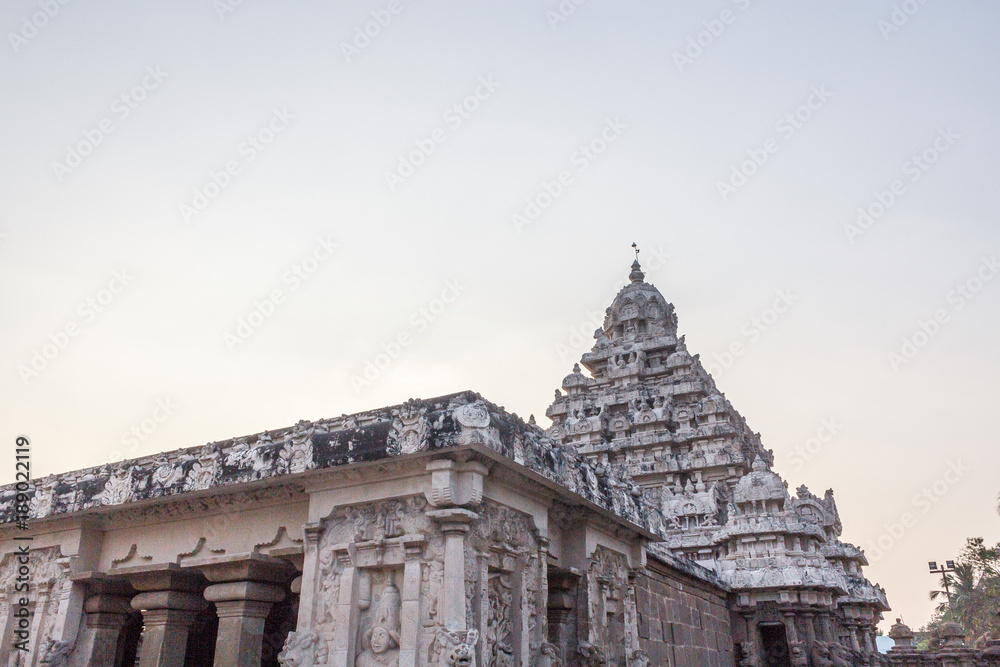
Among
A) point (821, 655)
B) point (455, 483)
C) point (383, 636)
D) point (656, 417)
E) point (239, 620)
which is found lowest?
point (383, 636)

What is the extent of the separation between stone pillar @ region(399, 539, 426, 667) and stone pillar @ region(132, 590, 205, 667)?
3.12m

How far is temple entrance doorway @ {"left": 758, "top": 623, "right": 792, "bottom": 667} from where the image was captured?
14539 mm

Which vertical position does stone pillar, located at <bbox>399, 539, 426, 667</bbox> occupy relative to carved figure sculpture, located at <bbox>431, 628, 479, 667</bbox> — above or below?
above

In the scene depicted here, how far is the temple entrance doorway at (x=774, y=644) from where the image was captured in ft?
47.7

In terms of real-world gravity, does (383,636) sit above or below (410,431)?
below

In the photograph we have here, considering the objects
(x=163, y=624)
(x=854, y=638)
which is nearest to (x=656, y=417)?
(x=854, y=638)

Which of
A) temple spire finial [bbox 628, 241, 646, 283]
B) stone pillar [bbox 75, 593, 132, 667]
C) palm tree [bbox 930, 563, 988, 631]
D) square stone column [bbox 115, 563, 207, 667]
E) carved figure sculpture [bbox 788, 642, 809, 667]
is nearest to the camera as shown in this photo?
square stone column [bbox 115, 563, 207, 667]

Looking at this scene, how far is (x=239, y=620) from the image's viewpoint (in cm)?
723

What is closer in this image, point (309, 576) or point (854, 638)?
point (309, 576)

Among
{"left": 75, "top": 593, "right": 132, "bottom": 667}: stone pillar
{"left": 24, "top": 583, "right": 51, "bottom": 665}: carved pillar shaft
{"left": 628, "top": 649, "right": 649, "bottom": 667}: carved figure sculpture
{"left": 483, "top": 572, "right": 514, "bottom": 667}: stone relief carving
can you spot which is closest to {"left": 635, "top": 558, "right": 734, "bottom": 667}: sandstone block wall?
{"left": 628, "top": 649, "right": 649, "bottom": 667}: carved figure sculpture

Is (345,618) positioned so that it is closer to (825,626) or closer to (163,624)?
(163,624)

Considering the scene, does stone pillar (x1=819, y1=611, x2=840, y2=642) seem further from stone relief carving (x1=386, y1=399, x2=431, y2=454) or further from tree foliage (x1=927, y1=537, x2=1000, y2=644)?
tree foliage (x1=927, y1=537, x2=1000, y2=644)

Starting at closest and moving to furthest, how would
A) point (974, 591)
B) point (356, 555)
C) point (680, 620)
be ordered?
point (356, 555)
point (680, 620)
point (974, 591)

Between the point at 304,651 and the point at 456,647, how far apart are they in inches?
52.3
